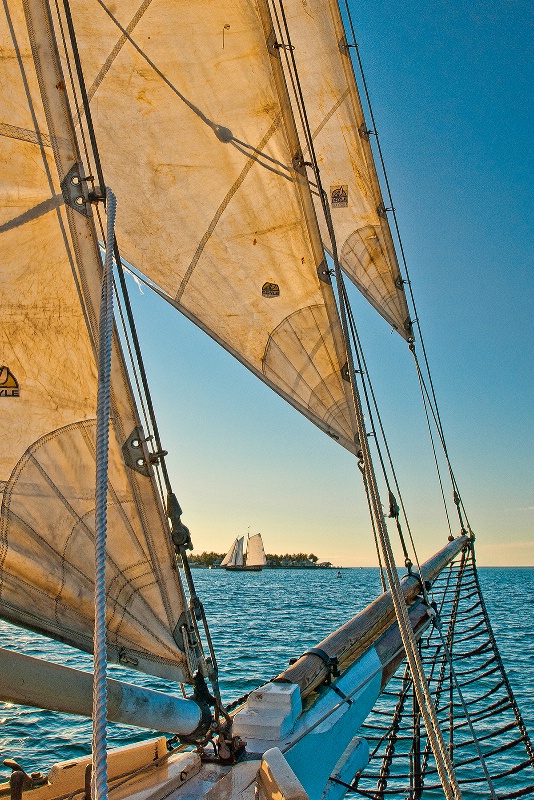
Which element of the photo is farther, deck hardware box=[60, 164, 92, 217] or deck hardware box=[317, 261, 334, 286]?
deck hardware box=[317, 261, 334, 286]

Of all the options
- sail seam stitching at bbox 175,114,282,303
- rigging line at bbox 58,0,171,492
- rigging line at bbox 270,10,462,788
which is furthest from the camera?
sail seam stitching at bbox 175,114,282,303

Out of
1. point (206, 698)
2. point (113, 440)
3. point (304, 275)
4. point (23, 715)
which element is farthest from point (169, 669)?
point (23, 715)

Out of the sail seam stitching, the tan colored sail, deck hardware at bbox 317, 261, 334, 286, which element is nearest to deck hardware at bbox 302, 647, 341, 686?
deck hardware at bbox 317, 261, 334, 286

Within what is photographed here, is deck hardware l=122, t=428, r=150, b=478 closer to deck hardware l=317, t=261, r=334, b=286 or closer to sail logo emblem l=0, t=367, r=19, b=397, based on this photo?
sail logo emblem l=0, t=367, r=19, b=397

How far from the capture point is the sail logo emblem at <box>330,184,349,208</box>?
36.1 feet

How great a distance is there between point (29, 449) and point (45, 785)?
150cm

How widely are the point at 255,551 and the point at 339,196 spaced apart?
292 ft

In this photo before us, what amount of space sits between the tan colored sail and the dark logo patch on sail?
366cm

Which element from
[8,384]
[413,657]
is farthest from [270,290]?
[8,384]

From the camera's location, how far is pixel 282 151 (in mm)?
6148

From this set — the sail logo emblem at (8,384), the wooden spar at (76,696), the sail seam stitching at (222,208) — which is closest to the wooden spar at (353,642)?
the wooden spar at (76,696)

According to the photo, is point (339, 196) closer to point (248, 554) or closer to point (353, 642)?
point (353, 642)

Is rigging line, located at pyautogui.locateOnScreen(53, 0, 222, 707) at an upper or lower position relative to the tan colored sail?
lower

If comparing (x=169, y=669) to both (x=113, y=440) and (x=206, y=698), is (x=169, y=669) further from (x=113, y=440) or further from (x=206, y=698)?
(x=113, y=440)
